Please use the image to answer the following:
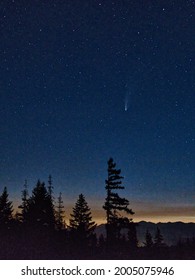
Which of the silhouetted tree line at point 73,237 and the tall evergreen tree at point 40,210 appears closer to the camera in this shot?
the silhouetted tree line at point 73,237

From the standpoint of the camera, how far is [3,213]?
4128cm

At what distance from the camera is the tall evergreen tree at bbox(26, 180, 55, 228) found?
116 feet

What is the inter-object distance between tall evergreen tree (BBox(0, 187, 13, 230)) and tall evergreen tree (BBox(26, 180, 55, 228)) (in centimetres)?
405

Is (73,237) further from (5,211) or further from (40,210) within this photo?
(5,211)

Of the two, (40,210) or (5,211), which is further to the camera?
(5,211)

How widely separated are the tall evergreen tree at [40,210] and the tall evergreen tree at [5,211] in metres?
4.05

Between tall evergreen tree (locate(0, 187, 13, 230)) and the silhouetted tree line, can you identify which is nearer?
the silhouetted tree line

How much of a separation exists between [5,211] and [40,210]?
26.2 feet

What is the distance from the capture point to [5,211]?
42.0 m

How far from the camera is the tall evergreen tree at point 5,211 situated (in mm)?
38672

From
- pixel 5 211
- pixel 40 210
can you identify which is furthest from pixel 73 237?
pixel 5 211
